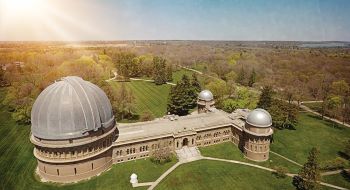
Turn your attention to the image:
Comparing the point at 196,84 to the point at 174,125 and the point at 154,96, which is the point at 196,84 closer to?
the point at 154,96

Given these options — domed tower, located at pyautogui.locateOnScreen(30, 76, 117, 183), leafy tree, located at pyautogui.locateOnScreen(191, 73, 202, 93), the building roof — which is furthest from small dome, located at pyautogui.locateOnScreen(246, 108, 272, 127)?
leafy tree, located at pyautogui.locateOnScreen(191, 73, 202, 93)

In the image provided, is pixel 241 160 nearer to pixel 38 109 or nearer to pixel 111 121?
pixel 111 121

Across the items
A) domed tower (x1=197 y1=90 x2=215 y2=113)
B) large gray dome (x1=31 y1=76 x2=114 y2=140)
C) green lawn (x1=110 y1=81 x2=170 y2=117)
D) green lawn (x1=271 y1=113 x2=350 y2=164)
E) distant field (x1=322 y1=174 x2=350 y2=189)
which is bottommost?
distant field (x1=322 y1=174 x2=350 y2=189)

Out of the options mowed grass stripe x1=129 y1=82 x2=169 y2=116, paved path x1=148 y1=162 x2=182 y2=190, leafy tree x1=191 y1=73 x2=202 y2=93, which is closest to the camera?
paved path x1=148 y1=162 x2=182 y2=190

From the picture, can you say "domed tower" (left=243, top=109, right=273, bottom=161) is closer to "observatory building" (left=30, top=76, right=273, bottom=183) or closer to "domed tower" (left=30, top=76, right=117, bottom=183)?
"observatory building" (left=30, top=76, right=273, bottom=183)

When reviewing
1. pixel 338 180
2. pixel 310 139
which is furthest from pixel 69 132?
pixel 310 139

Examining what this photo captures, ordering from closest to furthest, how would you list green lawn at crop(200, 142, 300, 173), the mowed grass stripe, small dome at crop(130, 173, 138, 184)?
small dome at crop(130, 173, 138, 184)
green lawn at crop(200, 142, 300, 173)
the mowed grass stripe

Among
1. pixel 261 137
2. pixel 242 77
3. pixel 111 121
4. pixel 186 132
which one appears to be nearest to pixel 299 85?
pixel 242 77

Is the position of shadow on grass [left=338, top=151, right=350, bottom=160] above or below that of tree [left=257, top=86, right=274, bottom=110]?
below
